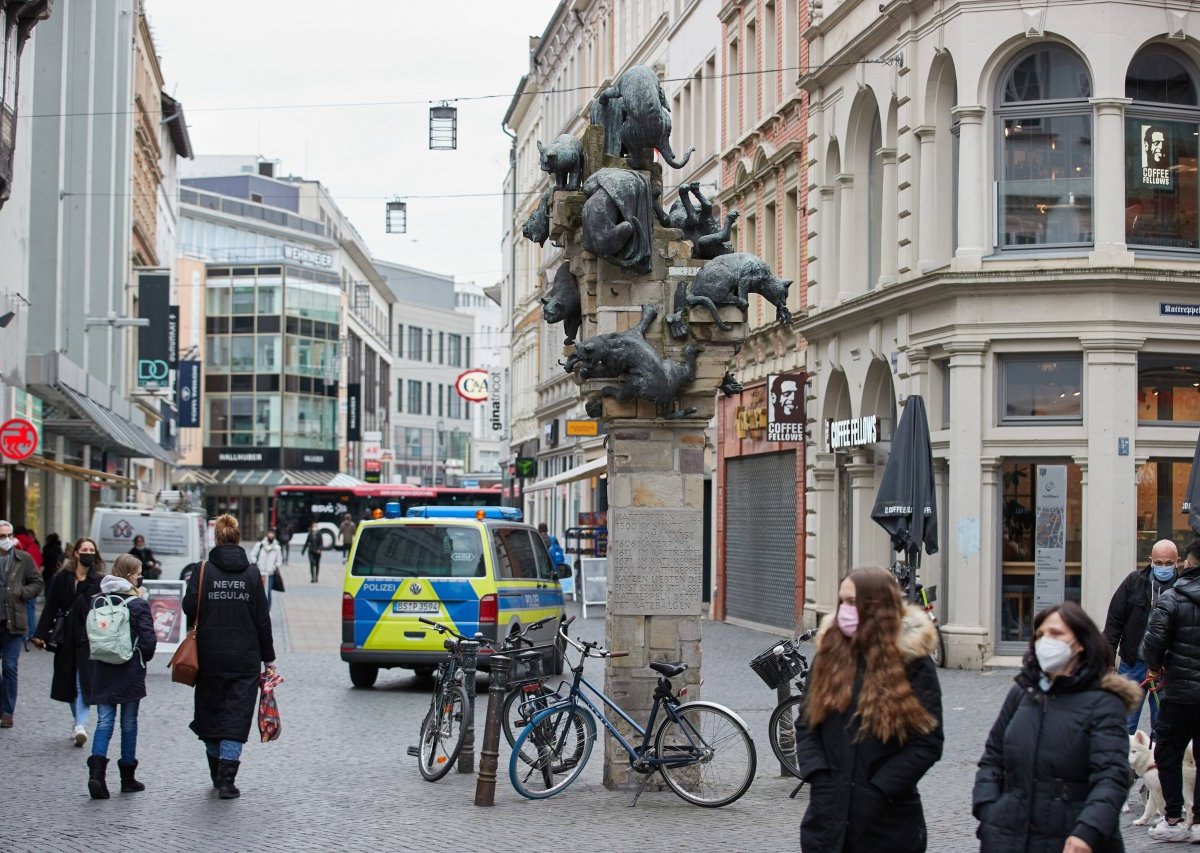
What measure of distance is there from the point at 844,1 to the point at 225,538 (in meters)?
17.1

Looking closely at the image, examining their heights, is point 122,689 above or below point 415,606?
below

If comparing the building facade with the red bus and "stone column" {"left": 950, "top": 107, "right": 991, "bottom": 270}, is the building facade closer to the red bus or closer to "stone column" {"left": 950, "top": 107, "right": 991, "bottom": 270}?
"stone column" {"left": 950, "top": 107, "right": 991, "bottom": 270}

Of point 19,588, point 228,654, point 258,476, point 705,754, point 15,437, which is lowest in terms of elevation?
point 705,754

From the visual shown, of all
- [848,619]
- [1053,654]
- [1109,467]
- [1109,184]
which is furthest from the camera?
[1109,184]

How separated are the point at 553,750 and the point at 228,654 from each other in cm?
221

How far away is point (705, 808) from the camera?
12.1m

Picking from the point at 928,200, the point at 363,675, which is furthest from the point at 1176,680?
the point at 928,200

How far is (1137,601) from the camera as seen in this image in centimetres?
1259

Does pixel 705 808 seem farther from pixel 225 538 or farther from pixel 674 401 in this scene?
pixel 225 538

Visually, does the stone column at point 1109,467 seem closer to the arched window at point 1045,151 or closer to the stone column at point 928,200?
the arched window at point 1045,151

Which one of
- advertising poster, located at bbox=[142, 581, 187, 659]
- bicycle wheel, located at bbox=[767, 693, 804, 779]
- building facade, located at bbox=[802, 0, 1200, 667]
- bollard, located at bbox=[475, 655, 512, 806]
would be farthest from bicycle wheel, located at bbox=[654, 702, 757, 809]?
advertising poster, located at bbox=[142, 581, 187, 659]

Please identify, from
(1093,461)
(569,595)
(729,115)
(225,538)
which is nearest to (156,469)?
(569,595)

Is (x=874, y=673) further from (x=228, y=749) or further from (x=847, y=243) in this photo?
(x=847, y=243)

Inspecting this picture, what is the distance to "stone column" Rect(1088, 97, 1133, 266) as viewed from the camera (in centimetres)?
2209
